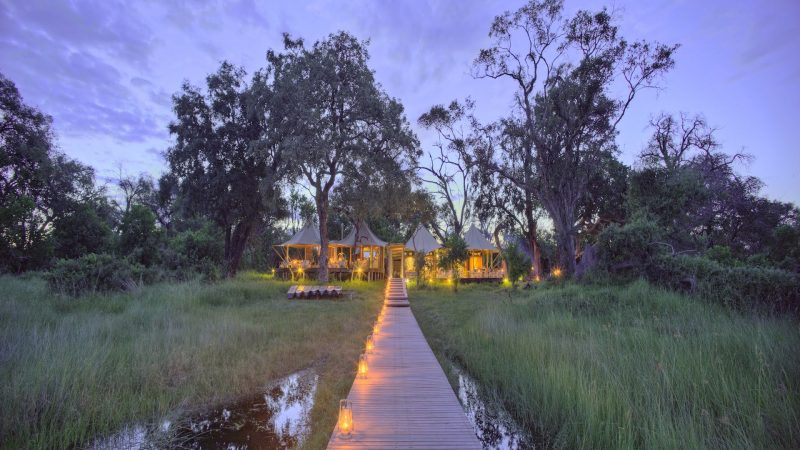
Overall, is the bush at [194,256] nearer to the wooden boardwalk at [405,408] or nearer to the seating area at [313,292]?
the seating area at [313,292]

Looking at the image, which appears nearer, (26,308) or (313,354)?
(313,354)

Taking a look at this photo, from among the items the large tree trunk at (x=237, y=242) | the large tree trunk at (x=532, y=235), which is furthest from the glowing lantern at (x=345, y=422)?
the large tree trunk at (x=532, y=235)

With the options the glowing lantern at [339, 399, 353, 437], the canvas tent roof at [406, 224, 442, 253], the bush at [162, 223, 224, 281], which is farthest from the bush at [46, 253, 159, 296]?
the canvas tent roof at [406, 224, 442, 253]

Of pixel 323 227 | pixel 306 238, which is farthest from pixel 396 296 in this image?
pixel 306 238

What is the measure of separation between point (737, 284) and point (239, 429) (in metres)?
9.58

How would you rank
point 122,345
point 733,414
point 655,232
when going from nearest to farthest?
point 733,414
point 122,345
point 655,232

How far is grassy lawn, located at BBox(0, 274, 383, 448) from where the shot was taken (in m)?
4.25

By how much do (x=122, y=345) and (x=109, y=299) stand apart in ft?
16.2

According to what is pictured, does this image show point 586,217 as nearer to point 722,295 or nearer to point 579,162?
point 579,162

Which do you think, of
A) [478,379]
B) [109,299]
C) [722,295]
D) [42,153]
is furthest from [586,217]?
[42,153]

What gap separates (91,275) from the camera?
11664mm

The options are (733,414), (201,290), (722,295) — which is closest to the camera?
(733,414)

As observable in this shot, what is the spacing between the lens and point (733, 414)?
3.78m

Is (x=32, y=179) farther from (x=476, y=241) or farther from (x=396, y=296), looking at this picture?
(x=476, y=241)
